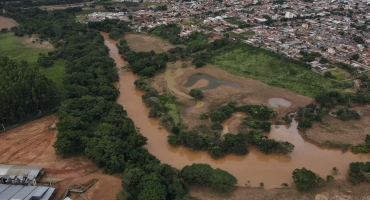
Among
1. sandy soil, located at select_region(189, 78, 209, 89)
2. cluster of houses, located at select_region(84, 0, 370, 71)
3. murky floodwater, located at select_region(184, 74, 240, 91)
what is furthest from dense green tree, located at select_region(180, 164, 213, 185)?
cluster of houses, located at select_region(84, 0, 370, 71)

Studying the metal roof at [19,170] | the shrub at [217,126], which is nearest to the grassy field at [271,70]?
the shrub at [217,126]

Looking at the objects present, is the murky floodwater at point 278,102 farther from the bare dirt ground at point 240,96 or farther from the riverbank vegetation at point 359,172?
the riverbank vegetation at point 359,172

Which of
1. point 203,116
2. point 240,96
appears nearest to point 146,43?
point 240,96

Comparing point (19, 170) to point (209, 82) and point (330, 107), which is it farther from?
point (330, 107)

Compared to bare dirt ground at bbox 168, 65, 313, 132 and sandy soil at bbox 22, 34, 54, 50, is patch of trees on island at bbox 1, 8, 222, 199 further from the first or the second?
bare dirt ground at bbox 168, 65, 313, 132

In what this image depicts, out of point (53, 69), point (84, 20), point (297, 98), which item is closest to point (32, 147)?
point (53, 69)
